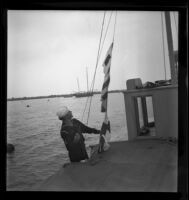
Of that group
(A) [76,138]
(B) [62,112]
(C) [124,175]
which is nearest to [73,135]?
(A) [76,138]

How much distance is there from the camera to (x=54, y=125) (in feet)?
6.15

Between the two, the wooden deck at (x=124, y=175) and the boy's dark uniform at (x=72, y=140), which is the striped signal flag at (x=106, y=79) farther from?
the wooden deck at (x=124, y=175)

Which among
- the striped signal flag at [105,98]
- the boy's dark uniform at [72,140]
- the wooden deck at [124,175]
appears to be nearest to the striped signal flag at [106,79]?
the striped signal flag at [105,98]

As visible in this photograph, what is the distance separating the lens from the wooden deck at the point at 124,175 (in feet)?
5.70

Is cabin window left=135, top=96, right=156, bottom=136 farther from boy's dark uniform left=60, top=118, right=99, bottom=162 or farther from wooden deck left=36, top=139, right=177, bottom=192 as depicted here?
boy's dark uniform left=60, top=118, right=99, bottom=162

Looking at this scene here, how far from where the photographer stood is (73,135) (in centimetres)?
190

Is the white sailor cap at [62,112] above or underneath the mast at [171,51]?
underneath

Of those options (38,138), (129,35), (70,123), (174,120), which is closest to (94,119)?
(70,123)

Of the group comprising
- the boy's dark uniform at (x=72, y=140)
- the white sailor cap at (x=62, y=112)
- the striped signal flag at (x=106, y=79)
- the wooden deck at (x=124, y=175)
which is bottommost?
the wooden deck at (x=124, y=175)

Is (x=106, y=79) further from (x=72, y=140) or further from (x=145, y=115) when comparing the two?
(x=145, y=115)

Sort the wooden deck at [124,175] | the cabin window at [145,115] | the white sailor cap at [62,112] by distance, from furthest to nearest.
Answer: the cabin window at [145,115]
the white sailor cap at [62,112]
the wooden deck at [124,175]

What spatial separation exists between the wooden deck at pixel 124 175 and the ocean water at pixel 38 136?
0.35 ft

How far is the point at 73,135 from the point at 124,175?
518 mm
